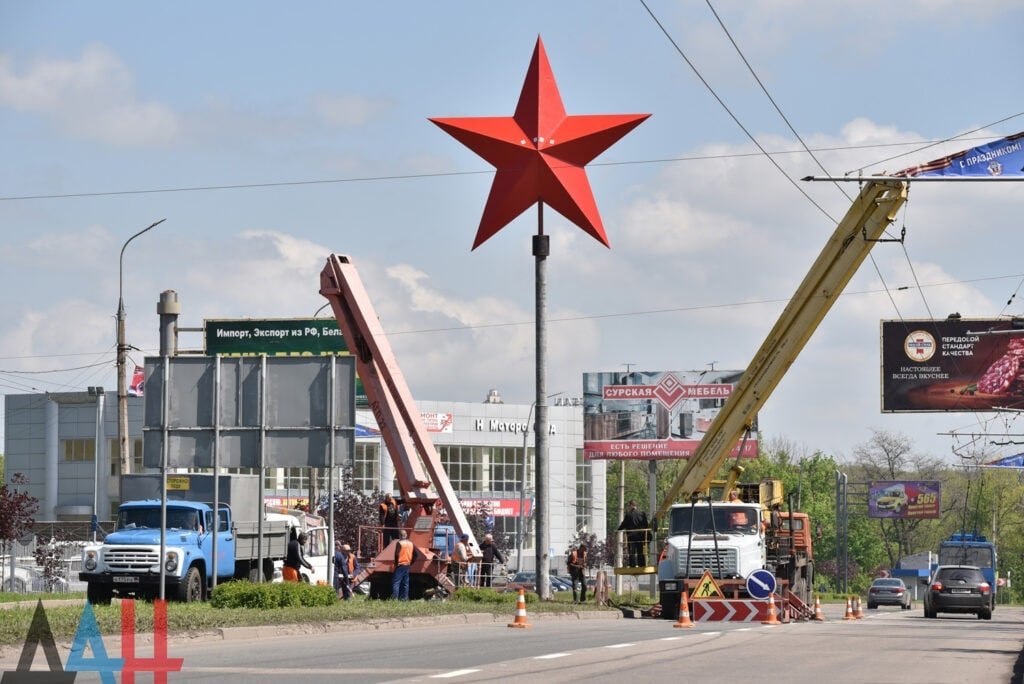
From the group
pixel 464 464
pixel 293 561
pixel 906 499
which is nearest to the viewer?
pixel 293 561

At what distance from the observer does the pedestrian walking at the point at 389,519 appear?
33.2m

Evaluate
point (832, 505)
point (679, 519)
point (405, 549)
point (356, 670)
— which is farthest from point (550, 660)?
point (832, 505)

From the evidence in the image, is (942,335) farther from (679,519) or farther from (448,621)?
(448,621)

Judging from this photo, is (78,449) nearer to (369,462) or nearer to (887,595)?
(369,462)

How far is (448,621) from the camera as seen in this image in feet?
86.2

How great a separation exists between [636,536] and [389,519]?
656 cm

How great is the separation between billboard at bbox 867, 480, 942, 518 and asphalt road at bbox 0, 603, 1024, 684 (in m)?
79.1

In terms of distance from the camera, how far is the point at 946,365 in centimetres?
5912

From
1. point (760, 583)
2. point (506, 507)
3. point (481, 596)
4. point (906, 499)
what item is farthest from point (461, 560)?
point (906, 499)

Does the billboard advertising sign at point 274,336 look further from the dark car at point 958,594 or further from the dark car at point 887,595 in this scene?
the dark car at point 958,594

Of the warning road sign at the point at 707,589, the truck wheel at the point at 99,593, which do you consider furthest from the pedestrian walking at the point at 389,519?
the warning road sign at the point at 707,589

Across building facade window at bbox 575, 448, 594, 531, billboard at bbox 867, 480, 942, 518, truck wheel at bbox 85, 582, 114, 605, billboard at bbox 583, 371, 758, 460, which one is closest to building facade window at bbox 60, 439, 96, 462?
billboard at bbox 583, 371, 758, 460

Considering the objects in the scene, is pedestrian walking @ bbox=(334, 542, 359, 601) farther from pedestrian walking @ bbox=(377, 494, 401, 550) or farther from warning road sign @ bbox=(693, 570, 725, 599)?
warning road sign @ bbox=(693, 570, 725, 599)

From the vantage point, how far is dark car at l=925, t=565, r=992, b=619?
45.5 m
